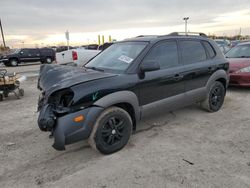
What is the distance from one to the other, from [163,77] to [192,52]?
1.15 metres

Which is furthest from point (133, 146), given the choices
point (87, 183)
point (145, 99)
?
point (87, 183)

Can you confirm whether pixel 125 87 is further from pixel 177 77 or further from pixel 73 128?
pixel 177 77

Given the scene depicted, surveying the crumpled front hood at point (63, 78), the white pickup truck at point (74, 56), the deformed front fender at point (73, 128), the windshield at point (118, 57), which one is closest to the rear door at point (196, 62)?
the windshield at point (118, 57)

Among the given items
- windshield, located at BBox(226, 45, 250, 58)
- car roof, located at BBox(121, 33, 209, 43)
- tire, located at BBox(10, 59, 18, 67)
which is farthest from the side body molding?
tire, located at BBox(10, 59, 18, 67)

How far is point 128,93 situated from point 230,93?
4803mm

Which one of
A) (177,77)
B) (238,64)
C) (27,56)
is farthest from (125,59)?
(27,56)

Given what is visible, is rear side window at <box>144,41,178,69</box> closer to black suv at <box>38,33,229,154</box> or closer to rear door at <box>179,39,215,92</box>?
black suv at <box>38,33,229,154</box>

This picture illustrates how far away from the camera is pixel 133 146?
12.1 ft

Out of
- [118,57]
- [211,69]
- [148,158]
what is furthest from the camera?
[211,69]

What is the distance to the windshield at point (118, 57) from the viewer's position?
150 inches

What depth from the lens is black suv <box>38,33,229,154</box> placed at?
9.87 ft

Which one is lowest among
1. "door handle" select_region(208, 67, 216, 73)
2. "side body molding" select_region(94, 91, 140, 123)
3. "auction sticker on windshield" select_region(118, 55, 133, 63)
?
"side body molding" select_region(94, 91, 140, 123)

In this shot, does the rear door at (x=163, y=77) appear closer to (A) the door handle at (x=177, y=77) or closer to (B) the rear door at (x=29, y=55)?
(A) the door handle at (x=177, y=77)

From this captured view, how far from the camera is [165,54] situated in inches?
164
